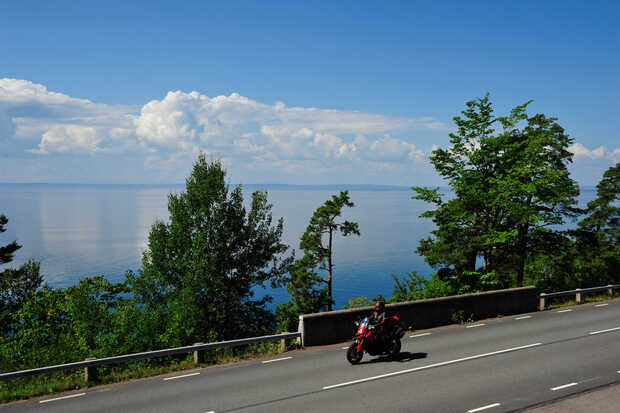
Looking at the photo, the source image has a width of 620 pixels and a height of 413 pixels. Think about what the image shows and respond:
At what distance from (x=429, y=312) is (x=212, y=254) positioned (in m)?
18.1

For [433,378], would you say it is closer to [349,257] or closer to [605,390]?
[605,390]

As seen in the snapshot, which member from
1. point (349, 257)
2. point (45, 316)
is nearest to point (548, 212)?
point (45, 316)

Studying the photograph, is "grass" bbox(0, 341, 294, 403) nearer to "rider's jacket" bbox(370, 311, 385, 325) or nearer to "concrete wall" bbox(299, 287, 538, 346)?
"concrete wall" bbox(299, 287, 538, 346)

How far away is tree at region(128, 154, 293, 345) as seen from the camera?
29.7 meters

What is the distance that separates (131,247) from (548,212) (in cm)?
10353

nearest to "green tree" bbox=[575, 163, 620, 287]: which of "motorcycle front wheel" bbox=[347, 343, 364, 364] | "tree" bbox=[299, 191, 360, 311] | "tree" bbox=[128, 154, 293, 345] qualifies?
"tree" bbox=[299, 191, 360, 311]

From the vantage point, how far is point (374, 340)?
472 inches

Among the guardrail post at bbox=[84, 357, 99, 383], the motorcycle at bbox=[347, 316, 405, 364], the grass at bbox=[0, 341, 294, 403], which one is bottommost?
the grass at bbox=[0, 341, 294, 403]

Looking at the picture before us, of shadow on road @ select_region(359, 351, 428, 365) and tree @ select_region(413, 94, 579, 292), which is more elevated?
tree @ select_region(413, 94, 579, 292)

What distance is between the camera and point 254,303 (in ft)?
116

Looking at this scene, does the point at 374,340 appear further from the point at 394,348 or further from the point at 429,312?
the point at 429,312

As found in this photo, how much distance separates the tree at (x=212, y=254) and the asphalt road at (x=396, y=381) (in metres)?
17.8

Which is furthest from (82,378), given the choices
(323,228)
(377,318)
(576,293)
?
(323,228)

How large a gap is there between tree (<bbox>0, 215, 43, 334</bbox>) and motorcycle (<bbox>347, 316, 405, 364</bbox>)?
34.4 m
